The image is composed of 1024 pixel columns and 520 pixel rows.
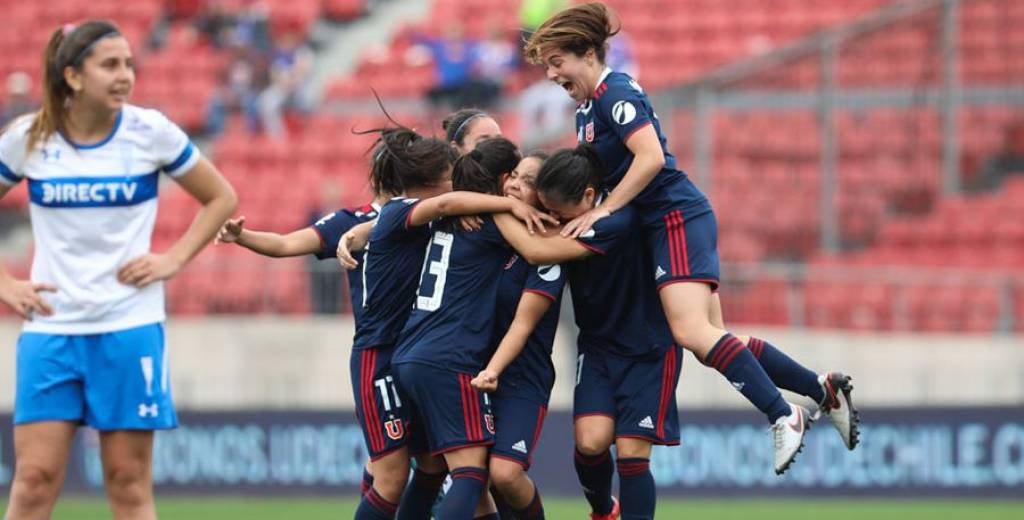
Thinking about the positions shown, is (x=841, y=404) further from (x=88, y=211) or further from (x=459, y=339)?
(x=88, y=211)

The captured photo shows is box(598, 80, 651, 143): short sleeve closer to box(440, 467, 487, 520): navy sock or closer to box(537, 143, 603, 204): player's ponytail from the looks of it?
box(537, 143, 603, 204): player's ponytail

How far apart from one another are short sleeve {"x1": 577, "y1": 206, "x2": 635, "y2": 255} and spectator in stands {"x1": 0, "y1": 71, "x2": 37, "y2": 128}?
12237mm

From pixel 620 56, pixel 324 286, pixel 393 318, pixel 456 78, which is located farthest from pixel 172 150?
pixel 456 78

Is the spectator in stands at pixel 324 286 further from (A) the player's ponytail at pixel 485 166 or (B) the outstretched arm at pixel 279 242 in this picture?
(A) the player's ponytail at pixel 485 166

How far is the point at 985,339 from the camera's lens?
1327 centimetres

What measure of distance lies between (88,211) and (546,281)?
1.87 m

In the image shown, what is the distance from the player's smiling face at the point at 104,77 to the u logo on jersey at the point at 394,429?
1773 mm

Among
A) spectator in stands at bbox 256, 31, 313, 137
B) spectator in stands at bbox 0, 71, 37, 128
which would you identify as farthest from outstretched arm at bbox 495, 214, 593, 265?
spectator in stands at bbox 256, 31, 313, 137

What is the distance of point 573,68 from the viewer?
7371 mm

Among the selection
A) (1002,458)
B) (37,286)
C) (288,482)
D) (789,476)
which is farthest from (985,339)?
(37,286)

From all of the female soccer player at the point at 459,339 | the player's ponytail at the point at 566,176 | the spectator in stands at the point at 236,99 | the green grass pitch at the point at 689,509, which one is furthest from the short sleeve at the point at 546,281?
the spectator in stands at the point at 236,99

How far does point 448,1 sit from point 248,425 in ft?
27.5

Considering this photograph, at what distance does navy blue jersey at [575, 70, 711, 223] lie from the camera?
7273 mm

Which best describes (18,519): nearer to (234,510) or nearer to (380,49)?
(234,510)
